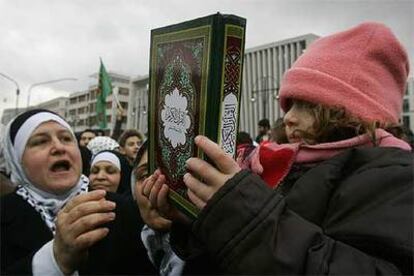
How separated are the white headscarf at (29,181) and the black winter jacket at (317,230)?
1182 millimetres

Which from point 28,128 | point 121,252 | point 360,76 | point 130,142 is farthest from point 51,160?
point 130,142

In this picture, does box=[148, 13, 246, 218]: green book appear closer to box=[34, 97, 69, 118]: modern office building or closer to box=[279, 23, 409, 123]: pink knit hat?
box=[279, 23, 409, 123]: pink knit hat

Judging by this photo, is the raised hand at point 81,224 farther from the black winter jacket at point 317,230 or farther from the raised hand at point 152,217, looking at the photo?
the black winter jacket at point 317,230

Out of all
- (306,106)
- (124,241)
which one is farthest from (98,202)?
(306,106)

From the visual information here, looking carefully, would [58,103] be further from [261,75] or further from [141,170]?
[141,170]

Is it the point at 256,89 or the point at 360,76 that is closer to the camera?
the point at 360,76

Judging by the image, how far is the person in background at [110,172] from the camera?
3611mm

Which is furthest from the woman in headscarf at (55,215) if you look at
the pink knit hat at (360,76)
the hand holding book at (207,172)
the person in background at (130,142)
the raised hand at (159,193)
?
the person in background at (130,142)

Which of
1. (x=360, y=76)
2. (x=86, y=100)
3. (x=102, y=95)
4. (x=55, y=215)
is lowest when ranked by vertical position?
(x=55, y=215)

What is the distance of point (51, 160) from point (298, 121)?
1224 mm

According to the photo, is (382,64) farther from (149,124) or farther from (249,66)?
(249,66)

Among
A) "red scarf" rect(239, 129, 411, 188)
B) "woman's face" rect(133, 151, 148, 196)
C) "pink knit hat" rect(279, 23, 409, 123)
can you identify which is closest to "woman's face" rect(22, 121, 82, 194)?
"woman's face" rect(133, 151, 148, 196)

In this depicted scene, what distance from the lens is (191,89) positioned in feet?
3.33

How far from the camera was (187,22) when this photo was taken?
105cm
